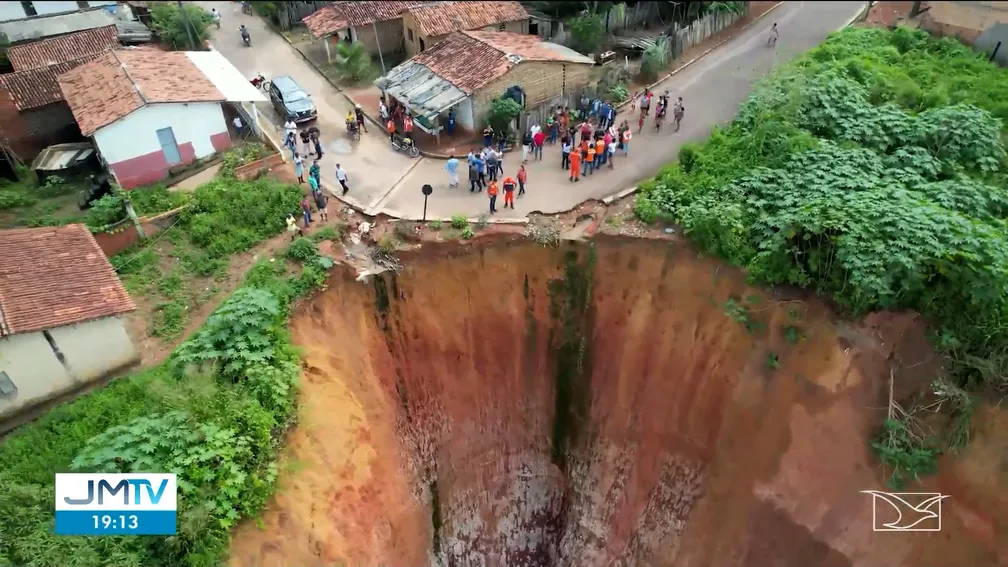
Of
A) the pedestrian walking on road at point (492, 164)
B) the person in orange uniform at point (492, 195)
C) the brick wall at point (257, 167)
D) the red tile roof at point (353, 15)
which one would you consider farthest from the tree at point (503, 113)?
the red tile roof at point (353, 15)

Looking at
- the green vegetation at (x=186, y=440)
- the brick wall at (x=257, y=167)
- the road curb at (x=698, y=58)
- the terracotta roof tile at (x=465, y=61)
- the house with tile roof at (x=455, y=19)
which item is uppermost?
the house with tile roof at (x=455, y=19)

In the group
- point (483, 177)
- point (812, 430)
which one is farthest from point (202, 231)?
point (812, 430)

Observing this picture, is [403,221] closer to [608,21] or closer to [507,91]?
[507,91]

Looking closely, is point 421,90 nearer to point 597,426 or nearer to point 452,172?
point 452,172

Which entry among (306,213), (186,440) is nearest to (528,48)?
(306,213)

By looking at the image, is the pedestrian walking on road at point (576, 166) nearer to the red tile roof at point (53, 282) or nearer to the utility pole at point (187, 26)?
the red tile roof at point (53, 282)

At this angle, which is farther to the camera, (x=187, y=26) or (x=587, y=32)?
(x=187, y=26)
